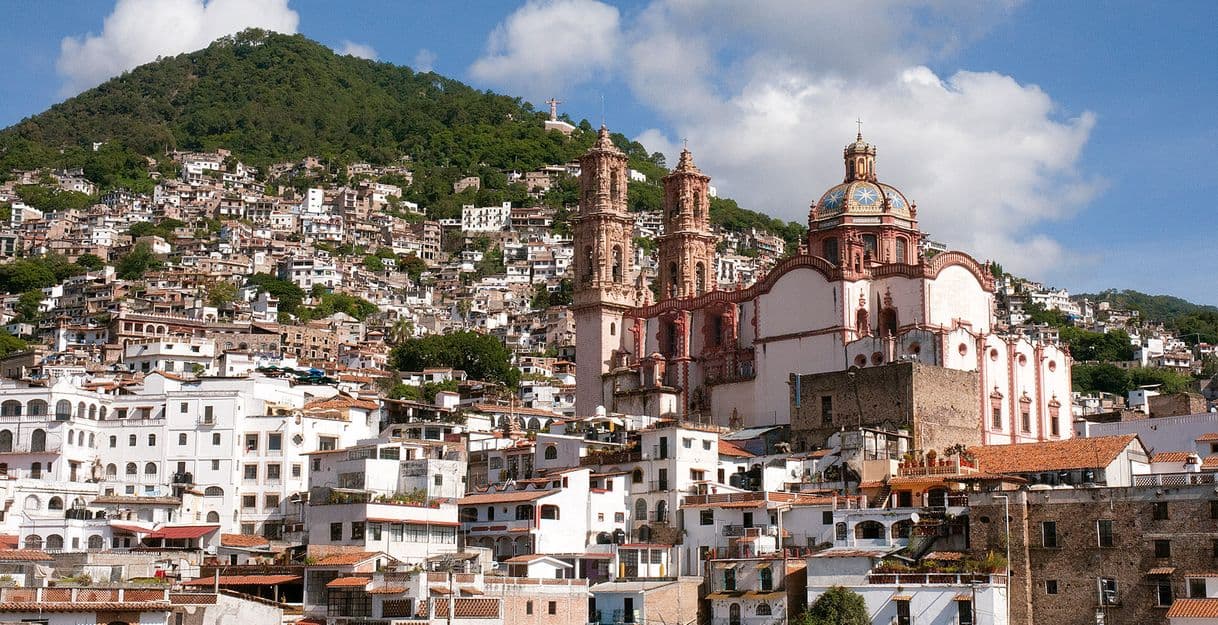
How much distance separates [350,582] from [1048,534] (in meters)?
20.1

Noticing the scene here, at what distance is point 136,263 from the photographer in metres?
154

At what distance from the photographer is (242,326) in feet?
405

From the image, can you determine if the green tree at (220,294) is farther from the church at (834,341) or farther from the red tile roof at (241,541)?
the red tile roof at (241,541)

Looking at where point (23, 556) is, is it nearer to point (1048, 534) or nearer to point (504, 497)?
point (504, 497)

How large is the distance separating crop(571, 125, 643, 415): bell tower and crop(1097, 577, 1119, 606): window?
1381 inches

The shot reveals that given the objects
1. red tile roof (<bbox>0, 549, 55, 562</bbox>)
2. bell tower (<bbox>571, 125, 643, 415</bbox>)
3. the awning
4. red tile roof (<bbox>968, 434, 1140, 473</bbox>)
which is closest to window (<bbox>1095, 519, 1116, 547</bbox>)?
red tile roof (<bbox>968, 434, 1140, 473</bbox>)

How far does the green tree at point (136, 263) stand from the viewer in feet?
500

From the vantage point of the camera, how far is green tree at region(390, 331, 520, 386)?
117625 mm

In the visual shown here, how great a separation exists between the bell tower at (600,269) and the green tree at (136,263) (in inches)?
3085

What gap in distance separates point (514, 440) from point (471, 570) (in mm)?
18404

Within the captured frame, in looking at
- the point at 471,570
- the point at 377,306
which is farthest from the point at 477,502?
the point at 377,306

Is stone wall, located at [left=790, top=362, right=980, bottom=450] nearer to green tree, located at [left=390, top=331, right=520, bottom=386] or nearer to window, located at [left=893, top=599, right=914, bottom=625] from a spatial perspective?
window, located at [left=893, top=599, right=914, bottom=625]

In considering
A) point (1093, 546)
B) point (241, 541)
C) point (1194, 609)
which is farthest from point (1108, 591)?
point (241, 541)

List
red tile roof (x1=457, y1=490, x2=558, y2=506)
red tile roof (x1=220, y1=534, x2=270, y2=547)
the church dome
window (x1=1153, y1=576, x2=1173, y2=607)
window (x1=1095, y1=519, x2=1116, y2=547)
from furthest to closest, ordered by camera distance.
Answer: the church dome
red tile roof (x1=220, y1=534, x2=270, y2=547)
red tile roof (x1=457, y1=490, x2=558, y2=506)
window (x1=1095, y1=519, x2=1116, y2=547)
window (x1=1153, y1=576, x2=1173, y2=607)
